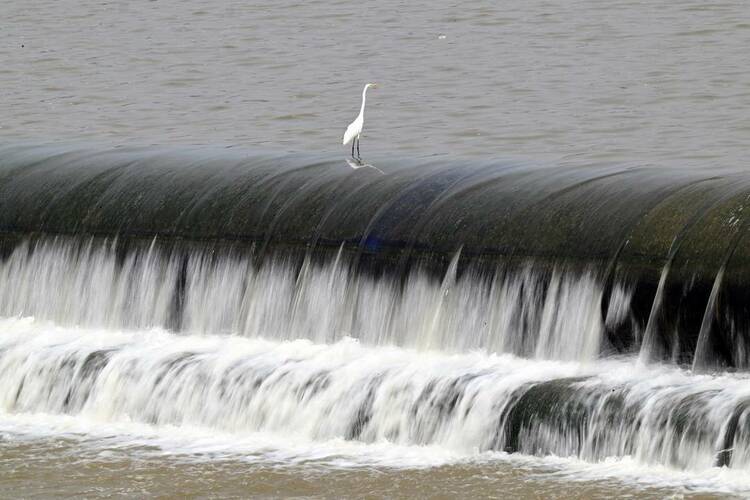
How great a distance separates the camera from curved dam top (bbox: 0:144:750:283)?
10727mm

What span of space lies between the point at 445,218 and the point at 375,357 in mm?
1226

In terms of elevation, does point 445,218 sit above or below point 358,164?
below

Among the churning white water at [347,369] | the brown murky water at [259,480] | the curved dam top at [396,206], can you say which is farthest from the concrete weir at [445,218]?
the brown murky water at [259,480]

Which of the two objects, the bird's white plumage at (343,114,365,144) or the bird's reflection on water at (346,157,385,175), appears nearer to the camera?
the bird's reflection on water at (346,157,385,175)

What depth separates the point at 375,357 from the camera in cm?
1130

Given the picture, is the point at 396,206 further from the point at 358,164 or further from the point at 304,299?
the point at 358,164

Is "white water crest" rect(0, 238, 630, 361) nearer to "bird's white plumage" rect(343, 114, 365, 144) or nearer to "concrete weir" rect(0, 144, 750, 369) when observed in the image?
"concrete weir" rect(0, 144, 750, 369)

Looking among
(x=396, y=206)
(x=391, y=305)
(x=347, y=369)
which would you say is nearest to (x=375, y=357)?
(x=347, y=369)

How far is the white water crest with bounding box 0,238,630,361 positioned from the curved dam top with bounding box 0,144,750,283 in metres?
0.19

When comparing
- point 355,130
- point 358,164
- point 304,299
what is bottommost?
point 304,299

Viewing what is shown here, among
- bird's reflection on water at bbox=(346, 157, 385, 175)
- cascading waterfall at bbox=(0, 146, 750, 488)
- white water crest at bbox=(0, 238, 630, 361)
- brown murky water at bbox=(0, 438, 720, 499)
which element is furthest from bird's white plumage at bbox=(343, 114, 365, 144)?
brown murky water at bbox=(0, 438, 720, 499)

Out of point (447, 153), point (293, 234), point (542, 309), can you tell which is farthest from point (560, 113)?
point (542, 309)

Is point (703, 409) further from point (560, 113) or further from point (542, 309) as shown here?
point (560, 113)

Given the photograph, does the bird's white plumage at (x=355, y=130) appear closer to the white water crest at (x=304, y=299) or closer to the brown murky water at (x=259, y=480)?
the white water crest at (x=304, y=299)
